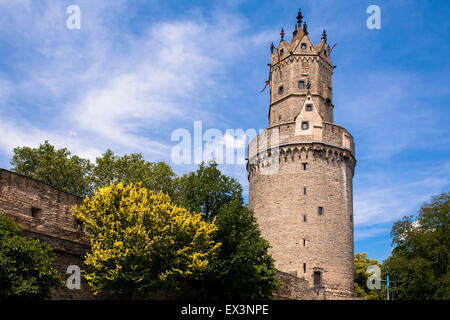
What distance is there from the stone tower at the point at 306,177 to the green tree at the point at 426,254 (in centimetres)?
621

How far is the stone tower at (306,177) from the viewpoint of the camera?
140ft

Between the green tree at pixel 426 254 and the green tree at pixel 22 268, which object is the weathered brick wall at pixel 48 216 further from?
the green tree at pixel 426 254

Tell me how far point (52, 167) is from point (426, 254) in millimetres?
30660

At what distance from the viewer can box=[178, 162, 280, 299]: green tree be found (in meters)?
27.0

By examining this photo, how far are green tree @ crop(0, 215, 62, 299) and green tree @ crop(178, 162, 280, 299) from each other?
9060 mm

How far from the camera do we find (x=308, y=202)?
43.8 metres

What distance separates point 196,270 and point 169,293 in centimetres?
272

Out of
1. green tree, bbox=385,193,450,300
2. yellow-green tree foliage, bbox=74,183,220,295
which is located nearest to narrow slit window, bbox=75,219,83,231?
yellow-green tree foliage, bbox=74,183,220,295

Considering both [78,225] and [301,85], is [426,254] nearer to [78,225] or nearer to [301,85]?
[301,85]

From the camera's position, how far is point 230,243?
2750cm

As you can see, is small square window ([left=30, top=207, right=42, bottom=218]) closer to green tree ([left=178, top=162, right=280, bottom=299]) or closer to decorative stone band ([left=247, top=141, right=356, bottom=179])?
green tree ([left=178, top=162, right=280, bottom=299])

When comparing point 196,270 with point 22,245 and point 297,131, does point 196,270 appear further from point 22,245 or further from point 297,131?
point 297,131
